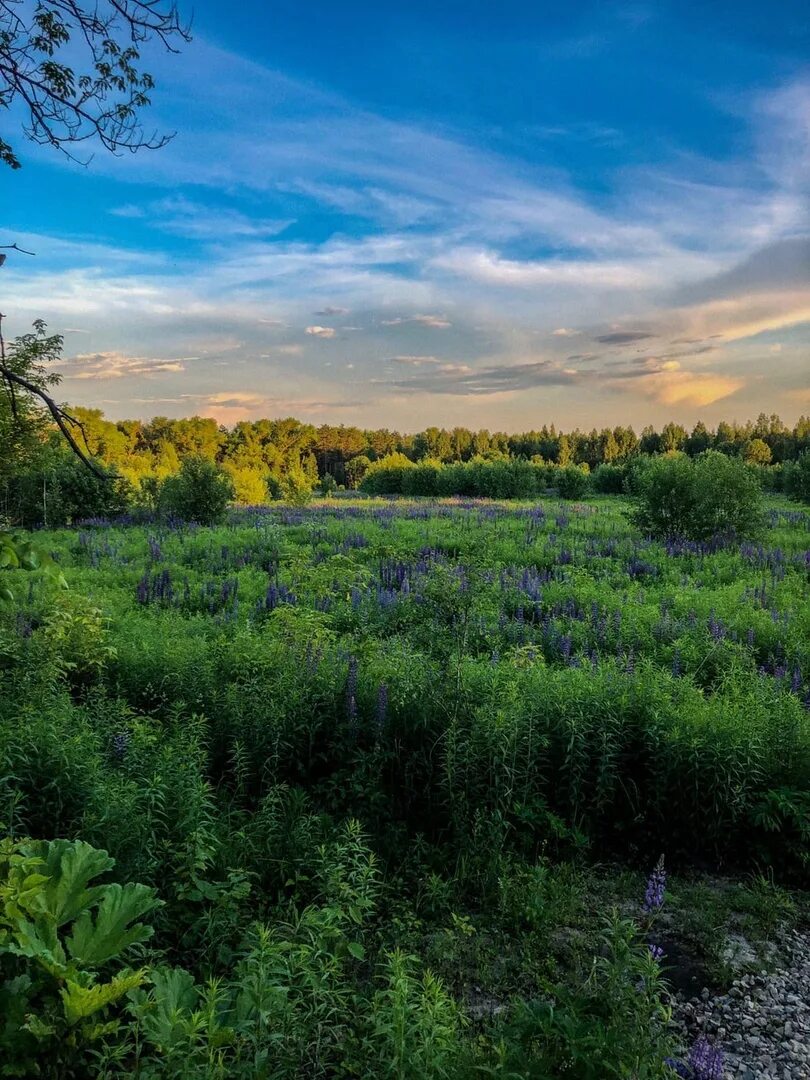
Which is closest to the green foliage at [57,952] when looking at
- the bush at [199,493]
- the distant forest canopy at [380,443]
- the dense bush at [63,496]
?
the bush at [199,493]

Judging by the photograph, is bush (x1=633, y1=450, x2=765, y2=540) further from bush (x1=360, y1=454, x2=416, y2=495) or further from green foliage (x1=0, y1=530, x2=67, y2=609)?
bush (x1=360, y1=454, x2=416, y2=495)

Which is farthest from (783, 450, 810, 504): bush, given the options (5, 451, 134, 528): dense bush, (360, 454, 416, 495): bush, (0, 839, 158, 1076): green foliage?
(0, 839, 158, 1076): green foliage

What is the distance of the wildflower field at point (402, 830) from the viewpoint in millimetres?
2719

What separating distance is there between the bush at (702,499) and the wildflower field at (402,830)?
9078 mm

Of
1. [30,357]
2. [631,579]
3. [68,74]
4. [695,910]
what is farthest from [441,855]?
[30,357]

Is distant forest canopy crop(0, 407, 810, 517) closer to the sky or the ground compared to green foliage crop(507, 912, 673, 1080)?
closer to the sky

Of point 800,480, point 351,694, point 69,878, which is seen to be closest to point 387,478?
point 800,480

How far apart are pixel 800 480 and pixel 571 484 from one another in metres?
13.6

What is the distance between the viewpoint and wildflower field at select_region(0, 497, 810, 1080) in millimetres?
2719

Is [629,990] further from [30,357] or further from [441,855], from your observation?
[30,357]

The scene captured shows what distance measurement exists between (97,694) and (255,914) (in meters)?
3.30

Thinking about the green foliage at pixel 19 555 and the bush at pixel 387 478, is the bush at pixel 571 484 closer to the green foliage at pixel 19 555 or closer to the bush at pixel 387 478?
the bush at pixel 387 478

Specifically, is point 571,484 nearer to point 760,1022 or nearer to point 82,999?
point 760,1022

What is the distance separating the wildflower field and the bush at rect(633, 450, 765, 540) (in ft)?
29.8
